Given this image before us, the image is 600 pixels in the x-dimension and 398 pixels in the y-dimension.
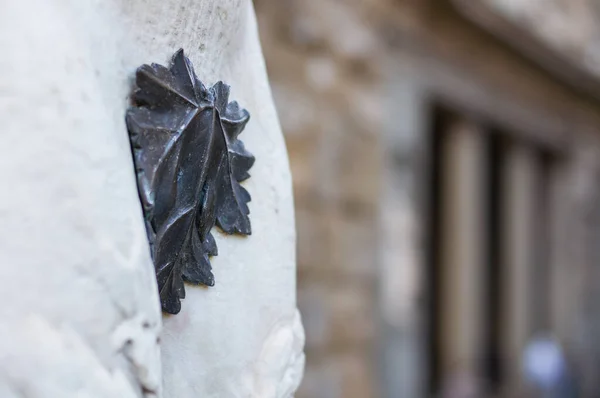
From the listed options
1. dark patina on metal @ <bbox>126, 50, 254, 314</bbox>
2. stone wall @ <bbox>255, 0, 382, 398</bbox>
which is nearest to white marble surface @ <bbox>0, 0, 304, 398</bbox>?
dark patina on metal @ <bbox>126, 50, 254, 314</bbox>

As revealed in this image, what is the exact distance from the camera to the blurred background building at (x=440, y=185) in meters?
1.79

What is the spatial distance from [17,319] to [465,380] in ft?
7.27

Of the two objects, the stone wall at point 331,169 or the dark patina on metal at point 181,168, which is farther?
the stone wall at point 331,169

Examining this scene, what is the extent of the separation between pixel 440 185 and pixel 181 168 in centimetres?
263

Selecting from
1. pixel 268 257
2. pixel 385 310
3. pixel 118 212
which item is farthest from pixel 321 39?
pixel 118 212

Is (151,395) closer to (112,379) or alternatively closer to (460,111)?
(112,379)

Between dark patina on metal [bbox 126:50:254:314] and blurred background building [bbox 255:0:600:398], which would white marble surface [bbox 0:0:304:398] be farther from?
blurred background building [bbox 255:0:600:398]

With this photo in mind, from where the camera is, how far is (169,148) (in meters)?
0.44

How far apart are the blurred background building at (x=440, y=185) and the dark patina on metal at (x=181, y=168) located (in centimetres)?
115

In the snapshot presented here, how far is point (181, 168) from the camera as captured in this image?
0.46 m

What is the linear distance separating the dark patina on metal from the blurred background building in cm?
115

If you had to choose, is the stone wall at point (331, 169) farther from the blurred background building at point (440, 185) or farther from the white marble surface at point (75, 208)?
the white marble surface at point (75, 208)

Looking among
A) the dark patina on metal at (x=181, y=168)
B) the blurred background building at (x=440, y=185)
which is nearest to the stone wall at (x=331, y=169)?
the blurred background building at (x=440, y=185)

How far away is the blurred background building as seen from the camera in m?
1.79
